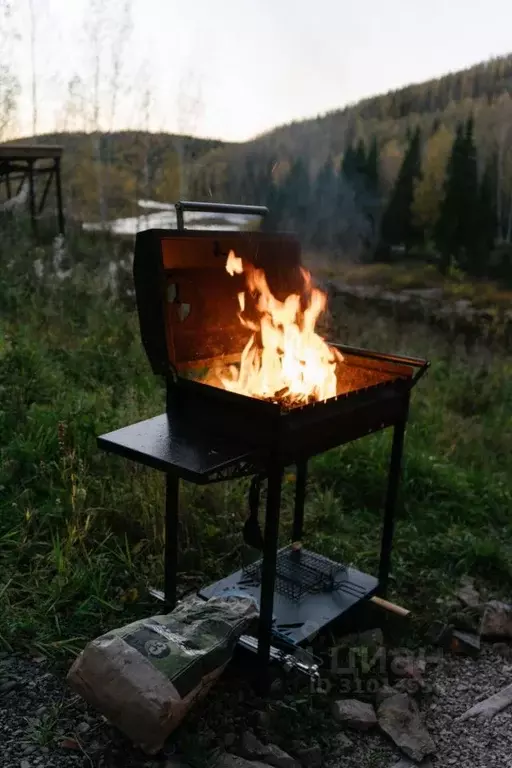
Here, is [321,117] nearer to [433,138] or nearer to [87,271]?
[433,138]

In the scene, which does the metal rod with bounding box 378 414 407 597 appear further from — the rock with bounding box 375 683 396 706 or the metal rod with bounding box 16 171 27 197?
the metal rod with bounding box 16 171 27 197

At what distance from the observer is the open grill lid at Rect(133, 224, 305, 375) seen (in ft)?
8.20

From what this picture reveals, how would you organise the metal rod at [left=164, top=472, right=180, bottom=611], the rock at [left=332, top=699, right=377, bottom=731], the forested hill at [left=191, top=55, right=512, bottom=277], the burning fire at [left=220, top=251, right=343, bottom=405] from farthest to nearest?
the forested hill at [left=191, top=55, right=512, bottom=277] < the metal rod at [left=164, top=472, right=180, bottom=611] < the burning fire at [left=220, top=251, right=343, bottom=405] < the rock at [left=332, top=699, right=377, bottom=731]

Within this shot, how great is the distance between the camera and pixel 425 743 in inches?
99.3

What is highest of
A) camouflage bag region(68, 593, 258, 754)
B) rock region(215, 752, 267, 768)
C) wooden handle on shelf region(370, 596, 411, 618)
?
camouflage bag region(68, 593, 258, 754)

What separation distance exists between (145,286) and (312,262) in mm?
Answer: 3535

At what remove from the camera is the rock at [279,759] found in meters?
2.30

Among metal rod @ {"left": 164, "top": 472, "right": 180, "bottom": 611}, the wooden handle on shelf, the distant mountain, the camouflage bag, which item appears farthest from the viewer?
the distant mountain

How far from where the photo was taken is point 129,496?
3.66 meters

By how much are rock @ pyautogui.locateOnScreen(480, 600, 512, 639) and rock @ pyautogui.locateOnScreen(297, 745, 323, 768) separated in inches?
48.1

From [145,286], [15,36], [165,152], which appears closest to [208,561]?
[145,286]

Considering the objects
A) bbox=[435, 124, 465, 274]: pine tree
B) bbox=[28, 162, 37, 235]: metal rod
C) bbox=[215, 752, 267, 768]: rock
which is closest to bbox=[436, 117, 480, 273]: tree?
bbox=[435, 124, 465, 274]: pine tree

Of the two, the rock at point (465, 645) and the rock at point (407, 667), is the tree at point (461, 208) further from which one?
the rock at point (407, 667)

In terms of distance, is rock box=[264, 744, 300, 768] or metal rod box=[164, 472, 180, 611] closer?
rock box=[264, 744, 300, 768]
